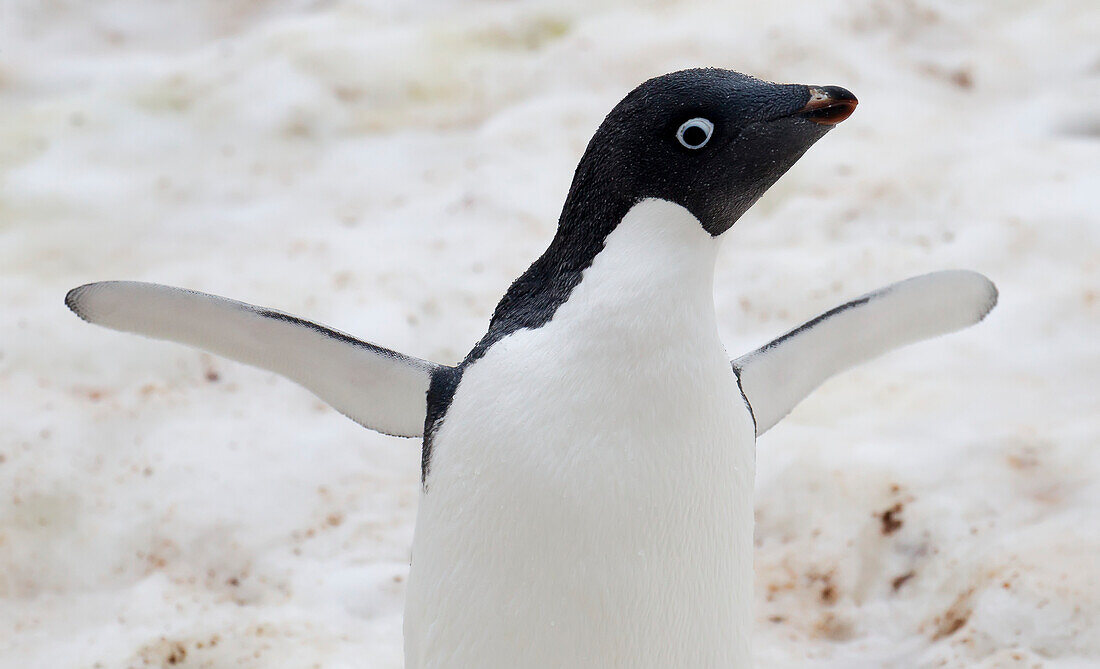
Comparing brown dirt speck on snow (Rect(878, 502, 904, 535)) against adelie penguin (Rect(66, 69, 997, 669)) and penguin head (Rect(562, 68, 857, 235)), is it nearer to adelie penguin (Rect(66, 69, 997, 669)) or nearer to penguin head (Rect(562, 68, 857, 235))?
adelie penguin (Rect(66, 69, 997, 669))

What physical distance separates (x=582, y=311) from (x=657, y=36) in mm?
1685

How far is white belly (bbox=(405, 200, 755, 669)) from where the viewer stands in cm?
72

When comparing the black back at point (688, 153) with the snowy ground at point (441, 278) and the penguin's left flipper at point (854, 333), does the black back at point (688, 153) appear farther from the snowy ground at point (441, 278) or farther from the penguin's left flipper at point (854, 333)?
the snowy ground at point (441, 278)

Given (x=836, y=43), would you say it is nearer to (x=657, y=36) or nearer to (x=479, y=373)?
(x=657, y=36)

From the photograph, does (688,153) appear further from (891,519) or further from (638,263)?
(891,519)

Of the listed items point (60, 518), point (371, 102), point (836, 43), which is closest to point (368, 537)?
point (60, 518)

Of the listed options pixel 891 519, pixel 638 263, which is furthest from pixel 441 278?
pixel 638 263

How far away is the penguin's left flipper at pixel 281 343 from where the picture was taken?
2.79 feet

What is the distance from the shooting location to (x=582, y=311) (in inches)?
28.7

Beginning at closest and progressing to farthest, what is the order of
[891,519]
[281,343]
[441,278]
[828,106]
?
[828,106] < [281,343] < [891,519] < [441,278]

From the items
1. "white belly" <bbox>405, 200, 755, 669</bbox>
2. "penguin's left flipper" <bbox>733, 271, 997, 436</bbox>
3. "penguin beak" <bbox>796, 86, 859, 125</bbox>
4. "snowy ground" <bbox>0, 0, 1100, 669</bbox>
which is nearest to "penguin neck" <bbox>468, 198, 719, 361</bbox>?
"white belly" <bbox>405, 200, 755, 669</bbox>

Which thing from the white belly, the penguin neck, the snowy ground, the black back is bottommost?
the white belly

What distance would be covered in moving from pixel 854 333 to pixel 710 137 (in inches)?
13.6

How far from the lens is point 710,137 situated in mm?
707
